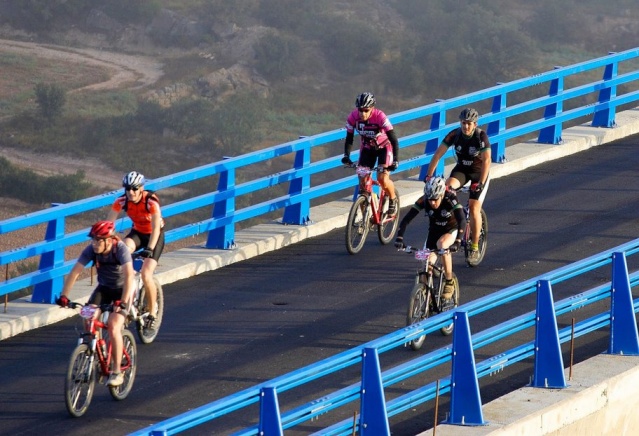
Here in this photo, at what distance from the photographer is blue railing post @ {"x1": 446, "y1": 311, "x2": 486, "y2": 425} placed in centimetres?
939

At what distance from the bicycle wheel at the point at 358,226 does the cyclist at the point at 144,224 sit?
3.53 m

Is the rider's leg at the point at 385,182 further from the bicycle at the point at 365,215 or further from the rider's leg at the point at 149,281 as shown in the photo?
the rider's leg at the point at 149,281

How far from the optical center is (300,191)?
54.3 ft

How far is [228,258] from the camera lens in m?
15.4

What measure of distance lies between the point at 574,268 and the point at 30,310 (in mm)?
5470

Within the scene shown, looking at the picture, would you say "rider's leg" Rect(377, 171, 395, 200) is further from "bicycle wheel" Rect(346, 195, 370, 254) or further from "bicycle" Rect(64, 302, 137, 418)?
"bicycle" Rect(64, 302, 137, 418)

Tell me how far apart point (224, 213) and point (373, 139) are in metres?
2.03

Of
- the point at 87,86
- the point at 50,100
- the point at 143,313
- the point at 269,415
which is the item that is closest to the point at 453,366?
the point at 269,415

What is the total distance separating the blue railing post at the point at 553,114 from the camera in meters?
21.2

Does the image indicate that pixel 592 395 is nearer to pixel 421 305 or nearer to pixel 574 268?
pixel 574 268

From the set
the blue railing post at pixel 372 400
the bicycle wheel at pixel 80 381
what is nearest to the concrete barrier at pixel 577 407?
the blue railing post at pixel 372 400

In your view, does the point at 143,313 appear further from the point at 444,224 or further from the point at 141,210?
the point at 444,224

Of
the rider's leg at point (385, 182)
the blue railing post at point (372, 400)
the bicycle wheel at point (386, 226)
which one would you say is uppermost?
the rider's leg at point (385, 182)

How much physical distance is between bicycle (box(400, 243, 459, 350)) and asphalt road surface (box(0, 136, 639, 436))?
11.9 inches
